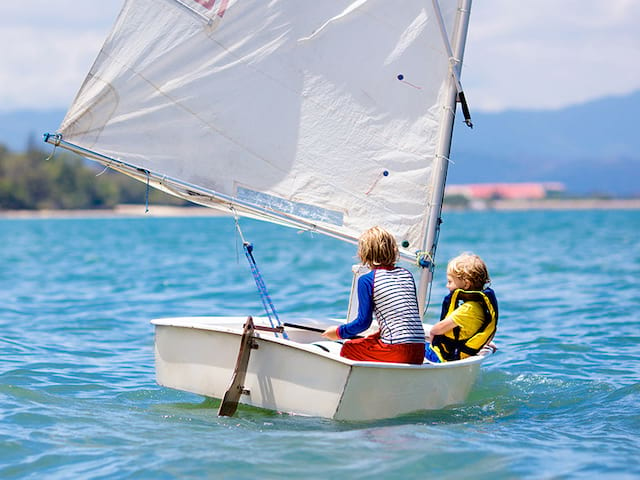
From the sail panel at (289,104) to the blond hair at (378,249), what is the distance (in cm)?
99

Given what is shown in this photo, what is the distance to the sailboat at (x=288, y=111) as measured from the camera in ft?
21.2

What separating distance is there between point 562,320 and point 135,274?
10723 mm

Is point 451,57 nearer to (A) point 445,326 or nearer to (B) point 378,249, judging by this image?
(B) point 378,249

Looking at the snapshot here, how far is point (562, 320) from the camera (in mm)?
11641

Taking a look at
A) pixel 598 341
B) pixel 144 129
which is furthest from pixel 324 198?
pixel 598 341

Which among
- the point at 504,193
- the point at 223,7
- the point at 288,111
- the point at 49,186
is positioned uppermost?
the point at 504,193

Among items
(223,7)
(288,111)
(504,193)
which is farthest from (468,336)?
(504,193)

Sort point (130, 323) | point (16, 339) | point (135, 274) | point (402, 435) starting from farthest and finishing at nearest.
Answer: point (135, 274) < point (130, 323) < point (16, 339) < point (402, 435)

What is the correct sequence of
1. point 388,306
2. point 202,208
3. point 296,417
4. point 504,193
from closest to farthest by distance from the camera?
point 388,306, point 296,417, point 202,208, point 504,193

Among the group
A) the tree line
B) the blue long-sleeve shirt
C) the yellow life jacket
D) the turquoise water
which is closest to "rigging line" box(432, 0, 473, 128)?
the yellow life jacket

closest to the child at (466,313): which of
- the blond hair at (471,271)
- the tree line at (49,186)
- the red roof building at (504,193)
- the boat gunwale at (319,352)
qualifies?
the blond hair at (471,271)

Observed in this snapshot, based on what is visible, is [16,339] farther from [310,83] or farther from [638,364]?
[638,364]

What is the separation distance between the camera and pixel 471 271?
618cm

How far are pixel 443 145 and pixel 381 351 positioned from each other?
70.5 inches
